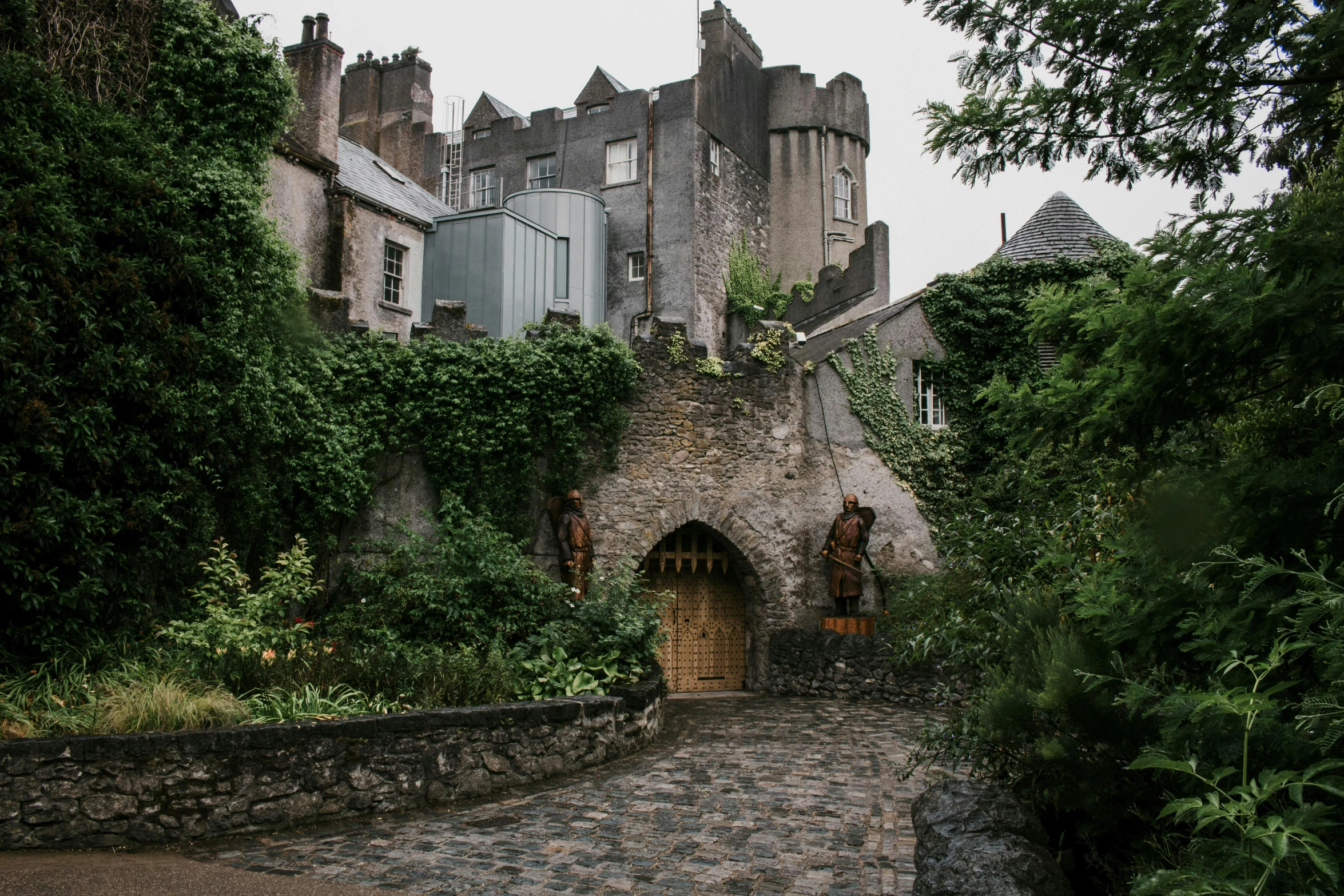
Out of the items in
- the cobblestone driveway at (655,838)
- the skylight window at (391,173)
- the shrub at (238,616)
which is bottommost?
the cobblestone driveway at (655,838)

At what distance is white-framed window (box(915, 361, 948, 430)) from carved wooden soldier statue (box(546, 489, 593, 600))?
644 cm

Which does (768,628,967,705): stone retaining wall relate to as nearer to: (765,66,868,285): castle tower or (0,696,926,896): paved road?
(0,696,926,896): paved road

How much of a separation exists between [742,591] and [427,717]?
8181 millimetres

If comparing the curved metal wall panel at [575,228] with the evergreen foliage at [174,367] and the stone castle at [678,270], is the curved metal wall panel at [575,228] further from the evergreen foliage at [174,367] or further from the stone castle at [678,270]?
the evergreen foliage at [174,367]

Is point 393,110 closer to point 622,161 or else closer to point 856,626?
point 622,161

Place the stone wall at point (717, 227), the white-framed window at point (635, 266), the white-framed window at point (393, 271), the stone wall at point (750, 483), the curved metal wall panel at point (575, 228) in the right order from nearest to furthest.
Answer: the stone wall at point (750, 483) < the white-framed window at point (393, 271) < the curved metal wall panel at point (575, 228) < the stone wall at point (717, 227) < the white-framed window at point (635, 266)

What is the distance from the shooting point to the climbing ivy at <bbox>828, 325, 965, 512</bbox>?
14.7m

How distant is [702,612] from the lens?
14.4 meters

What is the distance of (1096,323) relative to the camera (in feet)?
13.3

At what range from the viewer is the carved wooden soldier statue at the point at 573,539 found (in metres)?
12.1

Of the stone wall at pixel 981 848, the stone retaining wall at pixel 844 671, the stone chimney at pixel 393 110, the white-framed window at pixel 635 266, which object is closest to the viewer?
the stone wall at pixel 981 848

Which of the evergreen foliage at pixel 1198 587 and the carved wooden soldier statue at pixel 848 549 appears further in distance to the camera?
the carved wooden soldier statue at pixel 848 549

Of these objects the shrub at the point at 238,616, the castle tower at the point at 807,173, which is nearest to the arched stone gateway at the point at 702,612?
the shrub at the point at 238,616

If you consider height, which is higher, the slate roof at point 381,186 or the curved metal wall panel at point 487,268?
the slate roof at point 381,186
